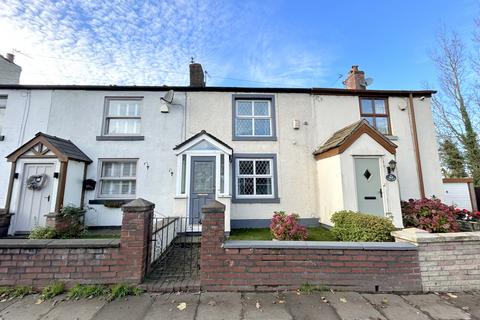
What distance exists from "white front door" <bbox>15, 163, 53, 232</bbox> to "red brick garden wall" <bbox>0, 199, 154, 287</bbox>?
399 centimetres

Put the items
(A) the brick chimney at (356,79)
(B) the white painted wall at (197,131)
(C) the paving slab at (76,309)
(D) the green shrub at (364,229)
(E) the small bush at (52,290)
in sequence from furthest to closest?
(A) the brick chimney at (356,79) → (B) the white painted wall at (197,131) → (D) the green shrub at (364,229) → (E) the small bush at (52,290) → (C) the paving slab at (76,309)

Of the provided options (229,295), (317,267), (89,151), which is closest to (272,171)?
(317,267)

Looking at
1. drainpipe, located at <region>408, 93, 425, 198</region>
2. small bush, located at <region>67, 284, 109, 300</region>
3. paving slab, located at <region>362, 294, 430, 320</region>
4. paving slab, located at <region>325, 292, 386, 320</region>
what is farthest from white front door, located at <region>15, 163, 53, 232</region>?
drainpipe, located at <region>408, 93, 425, 198</region>

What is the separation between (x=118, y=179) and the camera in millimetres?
8070

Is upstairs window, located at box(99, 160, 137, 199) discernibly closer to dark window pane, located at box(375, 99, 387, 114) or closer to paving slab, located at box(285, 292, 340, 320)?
paving slab, located at box(285, 292, 340, 320)

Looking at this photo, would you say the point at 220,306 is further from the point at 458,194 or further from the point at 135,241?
the point at 458,194

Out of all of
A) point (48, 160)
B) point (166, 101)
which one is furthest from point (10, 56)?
point (166, 101)

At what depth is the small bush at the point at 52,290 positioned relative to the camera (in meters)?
3.31

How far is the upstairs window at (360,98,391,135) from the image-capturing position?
8914 mm

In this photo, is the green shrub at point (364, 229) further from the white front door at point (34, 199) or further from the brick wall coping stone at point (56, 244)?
the white front door at point (34, 199)

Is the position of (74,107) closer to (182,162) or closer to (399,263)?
(182,162)

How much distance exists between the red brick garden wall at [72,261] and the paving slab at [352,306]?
10.5 feet

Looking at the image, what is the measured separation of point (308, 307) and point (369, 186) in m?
5.30

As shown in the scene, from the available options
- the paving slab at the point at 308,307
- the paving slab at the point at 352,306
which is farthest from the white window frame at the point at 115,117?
the paving slab at the point at 352,306
